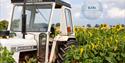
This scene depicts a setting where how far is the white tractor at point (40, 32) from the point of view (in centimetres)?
832

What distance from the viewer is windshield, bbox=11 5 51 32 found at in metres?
8.77

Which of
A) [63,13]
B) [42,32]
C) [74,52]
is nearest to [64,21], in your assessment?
[63,13]

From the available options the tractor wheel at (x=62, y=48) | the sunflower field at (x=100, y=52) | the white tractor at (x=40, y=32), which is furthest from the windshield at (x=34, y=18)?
the sunflower field at (x=100, y=52)

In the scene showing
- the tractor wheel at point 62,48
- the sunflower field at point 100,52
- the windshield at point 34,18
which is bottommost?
the tractor wheel at point 62,48

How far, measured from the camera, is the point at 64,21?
9.32 m

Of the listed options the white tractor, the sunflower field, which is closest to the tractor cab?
the white tractor

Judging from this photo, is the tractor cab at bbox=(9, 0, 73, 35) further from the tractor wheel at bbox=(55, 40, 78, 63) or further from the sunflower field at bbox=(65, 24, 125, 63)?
the sunflower field at bbox=(65, 24, 125, 63)

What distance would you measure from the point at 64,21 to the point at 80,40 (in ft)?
3.06

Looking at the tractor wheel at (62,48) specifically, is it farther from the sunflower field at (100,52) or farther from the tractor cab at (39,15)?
the sunflower field at (100,52)

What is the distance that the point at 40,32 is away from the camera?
8664 millimetres

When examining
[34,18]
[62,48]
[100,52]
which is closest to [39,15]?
[34,18]

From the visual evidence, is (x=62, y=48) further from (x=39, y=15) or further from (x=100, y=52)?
(x=100, y=52)

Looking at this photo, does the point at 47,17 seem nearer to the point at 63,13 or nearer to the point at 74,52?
the point at 63,13

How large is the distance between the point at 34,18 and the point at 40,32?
446 millimetres
